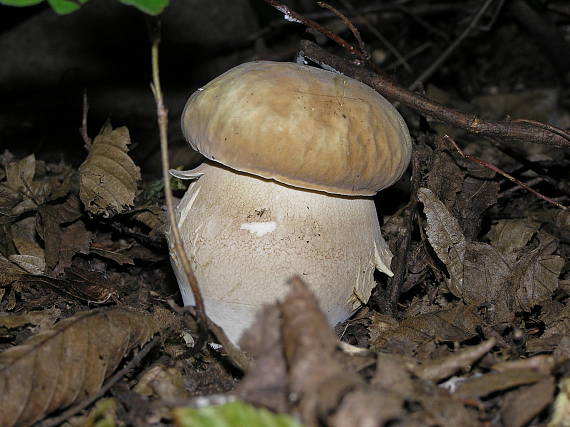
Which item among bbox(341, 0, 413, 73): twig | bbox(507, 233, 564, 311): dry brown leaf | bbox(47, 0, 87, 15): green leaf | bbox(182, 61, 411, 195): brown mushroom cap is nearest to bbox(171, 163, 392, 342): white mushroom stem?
bbox(182, 61, 411, 195): brown mushroom cap

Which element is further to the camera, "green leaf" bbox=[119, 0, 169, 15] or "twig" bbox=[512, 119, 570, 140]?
"twig" bbox=[512, 119, 570, 140]

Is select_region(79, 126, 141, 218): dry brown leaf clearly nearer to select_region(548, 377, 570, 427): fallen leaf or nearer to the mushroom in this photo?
the mushroom

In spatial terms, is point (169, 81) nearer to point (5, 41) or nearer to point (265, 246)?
point (5, 41)

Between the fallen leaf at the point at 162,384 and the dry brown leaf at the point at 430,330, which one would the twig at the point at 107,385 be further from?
the dry brown leaf at the point at 430,330

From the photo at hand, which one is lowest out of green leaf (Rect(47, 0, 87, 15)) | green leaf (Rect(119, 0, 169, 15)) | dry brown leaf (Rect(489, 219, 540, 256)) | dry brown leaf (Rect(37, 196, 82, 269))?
dry brown leaf (Rect(37, 196, 82, 269))

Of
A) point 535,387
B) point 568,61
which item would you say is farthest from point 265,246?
point 568,61

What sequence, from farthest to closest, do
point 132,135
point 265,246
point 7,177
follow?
point 132,135
point 7,177
point 265,246
